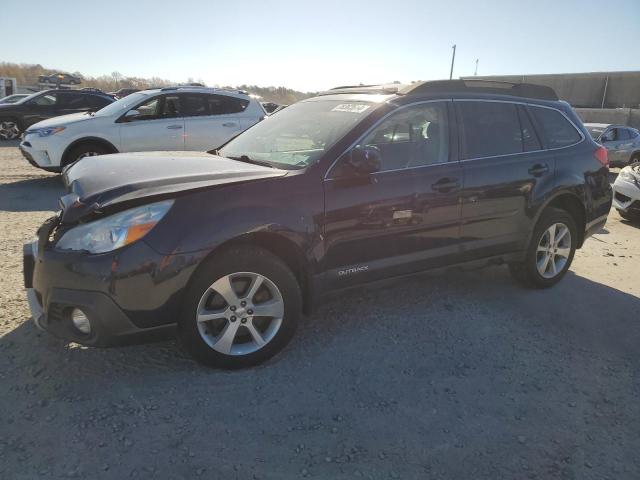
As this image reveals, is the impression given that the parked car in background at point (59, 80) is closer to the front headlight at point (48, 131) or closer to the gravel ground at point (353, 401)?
the front headlight at point (48, 131)

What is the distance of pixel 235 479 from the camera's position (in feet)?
7.49

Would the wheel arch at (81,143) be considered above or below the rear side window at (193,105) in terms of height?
below

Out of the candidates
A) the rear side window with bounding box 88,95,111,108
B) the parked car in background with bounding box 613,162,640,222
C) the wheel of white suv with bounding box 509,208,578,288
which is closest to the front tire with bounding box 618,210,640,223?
the parked car in background with bounding box 613,162,640,222

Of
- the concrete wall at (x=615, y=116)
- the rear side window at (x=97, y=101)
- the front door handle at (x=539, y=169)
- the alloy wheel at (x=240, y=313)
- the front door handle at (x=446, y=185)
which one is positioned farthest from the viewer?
the concrete wall at (x=615, y=116)

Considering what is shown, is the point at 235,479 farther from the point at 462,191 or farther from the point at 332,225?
the point at 462,191

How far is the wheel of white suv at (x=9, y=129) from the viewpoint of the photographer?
15.0 meters

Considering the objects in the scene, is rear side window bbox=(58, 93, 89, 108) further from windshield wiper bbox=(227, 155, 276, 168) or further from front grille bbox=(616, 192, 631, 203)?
front grille bbox=(616, 192, 631, 203)

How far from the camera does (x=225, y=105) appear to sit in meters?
9.55

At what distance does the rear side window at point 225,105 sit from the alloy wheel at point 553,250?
6.67 meters

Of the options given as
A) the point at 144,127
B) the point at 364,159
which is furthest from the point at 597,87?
the point at 364,159

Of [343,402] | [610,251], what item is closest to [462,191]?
[343,402]

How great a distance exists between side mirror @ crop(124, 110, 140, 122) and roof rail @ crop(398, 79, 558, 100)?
20.5 ft

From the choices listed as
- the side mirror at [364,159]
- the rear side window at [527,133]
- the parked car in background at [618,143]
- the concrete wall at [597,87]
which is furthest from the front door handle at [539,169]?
the concrete wall at [597,87]

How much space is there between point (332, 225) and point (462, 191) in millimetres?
1246
